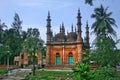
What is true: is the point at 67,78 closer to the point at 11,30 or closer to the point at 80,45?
the point at 80,45

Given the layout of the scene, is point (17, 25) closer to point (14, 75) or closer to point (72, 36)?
point (72, 36)

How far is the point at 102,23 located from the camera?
54281 millimetres

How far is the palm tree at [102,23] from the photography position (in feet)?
179

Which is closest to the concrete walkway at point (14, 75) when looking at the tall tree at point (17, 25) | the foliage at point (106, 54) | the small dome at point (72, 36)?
the foliage at point (106, 54)

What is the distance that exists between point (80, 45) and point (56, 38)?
521 cm

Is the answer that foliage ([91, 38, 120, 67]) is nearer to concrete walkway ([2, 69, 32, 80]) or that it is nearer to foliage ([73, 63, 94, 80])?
concrete walkway ([2, 69, 32, 80])

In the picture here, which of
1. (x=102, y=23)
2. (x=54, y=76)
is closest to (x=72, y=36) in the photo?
(x=102, y=23)

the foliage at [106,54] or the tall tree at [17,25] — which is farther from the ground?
the tall tree at [17,25]

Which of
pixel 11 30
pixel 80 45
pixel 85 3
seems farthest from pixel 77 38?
pixel 85 3

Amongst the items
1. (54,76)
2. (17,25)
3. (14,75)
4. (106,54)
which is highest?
(17,25)

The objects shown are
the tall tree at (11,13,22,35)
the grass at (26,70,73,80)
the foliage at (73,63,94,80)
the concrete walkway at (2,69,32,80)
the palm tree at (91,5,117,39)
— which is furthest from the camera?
the tall tree at (11,13,22,35)

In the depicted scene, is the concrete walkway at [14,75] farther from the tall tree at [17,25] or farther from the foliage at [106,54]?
the tall tree at [17,25]

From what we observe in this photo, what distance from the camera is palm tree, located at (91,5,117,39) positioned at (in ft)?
179

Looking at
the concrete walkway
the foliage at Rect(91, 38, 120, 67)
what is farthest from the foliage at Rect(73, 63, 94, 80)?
the concrete walkway
